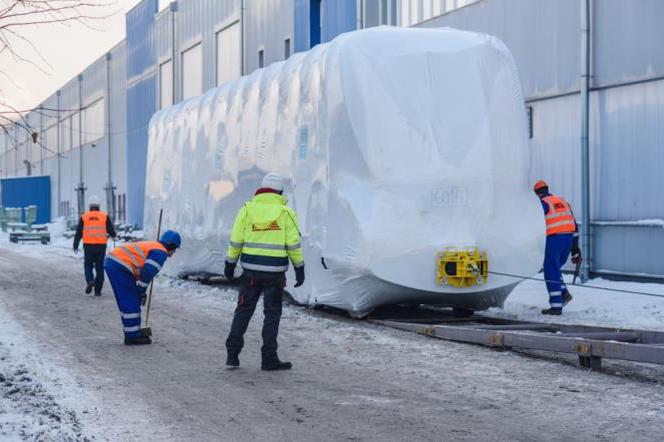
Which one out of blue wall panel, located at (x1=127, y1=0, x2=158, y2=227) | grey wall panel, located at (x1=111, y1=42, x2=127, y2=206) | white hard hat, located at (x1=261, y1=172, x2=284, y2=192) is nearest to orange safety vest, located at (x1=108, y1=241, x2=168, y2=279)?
white hard hat, located at (x1=261, y1=172, x2=284, y2=192)

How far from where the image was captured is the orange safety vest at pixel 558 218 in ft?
44.9

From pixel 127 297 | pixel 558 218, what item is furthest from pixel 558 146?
pixel 127 297

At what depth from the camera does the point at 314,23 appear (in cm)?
2845

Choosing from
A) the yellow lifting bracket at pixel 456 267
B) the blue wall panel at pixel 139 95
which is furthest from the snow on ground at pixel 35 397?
the blue wall panel at pixel 139 95

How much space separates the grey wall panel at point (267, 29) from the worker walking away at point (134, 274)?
63.2 ft

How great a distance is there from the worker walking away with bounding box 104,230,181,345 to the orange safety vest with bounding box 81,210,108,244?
6.90 m

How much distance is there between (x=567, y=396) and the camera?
779 cm

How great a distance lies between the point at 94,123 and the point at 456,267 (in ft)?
174

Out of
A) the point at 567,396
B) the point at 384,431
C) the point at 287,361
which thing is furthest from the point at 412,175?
the point at 384,431

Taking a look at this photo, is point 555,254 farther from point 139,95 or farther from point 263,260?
point 139,95

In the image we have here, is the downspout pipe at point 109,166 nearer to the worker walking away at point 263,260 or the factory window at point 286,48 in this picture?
the factory window at point 286,48

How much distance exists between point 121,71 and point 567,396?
49.6 m

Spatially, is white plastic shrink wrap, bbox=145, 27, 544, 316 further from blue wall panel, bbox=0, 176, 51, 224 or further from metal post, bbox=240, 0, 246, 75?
blue wall panel, bbox=0, 176, 51, 224

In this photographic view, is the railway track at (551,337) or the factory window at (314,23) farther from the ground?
the factory window at (314,23)
